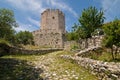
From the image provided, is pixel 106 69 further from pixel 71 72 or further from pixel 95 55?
pixel 95 55

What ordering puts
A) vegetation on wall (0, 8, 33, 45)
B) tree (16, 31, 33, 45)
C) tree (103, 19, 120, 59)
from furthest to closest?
tree (16, 31, 33, 45) → vegetation on wall (0, 8, 33, 45) → tree (103, 19, 120, 59)

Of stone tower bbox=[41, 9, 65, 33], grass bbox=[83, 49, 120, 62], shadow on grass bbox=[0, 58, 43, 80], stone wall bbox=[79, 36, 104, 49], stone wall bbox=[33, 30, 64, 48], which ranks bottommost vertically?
shadow on grass bbox=[0, 58, 43, 80]

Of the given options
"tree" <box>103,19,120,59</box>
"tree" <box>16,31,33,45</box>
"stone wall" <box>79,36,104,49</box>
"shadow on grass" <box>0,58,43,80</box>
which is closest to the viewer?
"shadow on grass" <box>0,58,43,80</box>

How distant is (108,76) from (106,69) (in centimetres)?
54

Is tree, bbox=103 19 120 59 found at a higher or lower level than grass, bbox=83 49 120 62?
higher

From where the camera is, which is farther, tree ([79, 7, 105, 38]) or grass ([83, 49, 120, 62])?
tree ([79, 7, 105, 38])

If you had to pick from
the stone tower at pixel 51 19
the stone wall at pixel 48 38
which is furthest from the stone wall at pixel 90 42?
the stone tower at pixel 51 19

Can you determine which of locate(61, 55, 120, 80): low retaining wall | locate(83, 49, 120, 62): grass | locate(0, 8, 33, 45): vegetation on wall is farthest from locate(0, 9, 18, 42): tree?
locate(61, 55, 120, 80): low retaining wall

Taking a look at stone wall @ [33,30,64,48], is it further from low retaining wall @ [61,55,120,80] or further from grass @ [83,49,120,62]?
low retaining wall @ [61,55,120,80]

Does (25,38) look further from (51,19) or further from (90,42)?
(90,42)

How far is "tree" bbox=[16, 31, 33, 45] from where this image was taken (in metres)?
52.4

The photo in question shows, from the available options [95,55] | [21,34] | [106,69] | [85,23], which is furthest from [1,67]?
[21,34]

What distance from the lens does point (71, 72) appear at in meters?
14.2

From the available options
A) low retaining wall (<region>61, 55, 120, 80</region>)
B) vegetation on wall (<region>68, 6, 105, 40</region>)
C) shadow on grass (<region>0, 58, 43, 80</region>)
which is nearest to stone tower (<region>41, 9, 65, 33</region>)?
vegetation on wall (<region>68, 6, 105, 40</region>)
